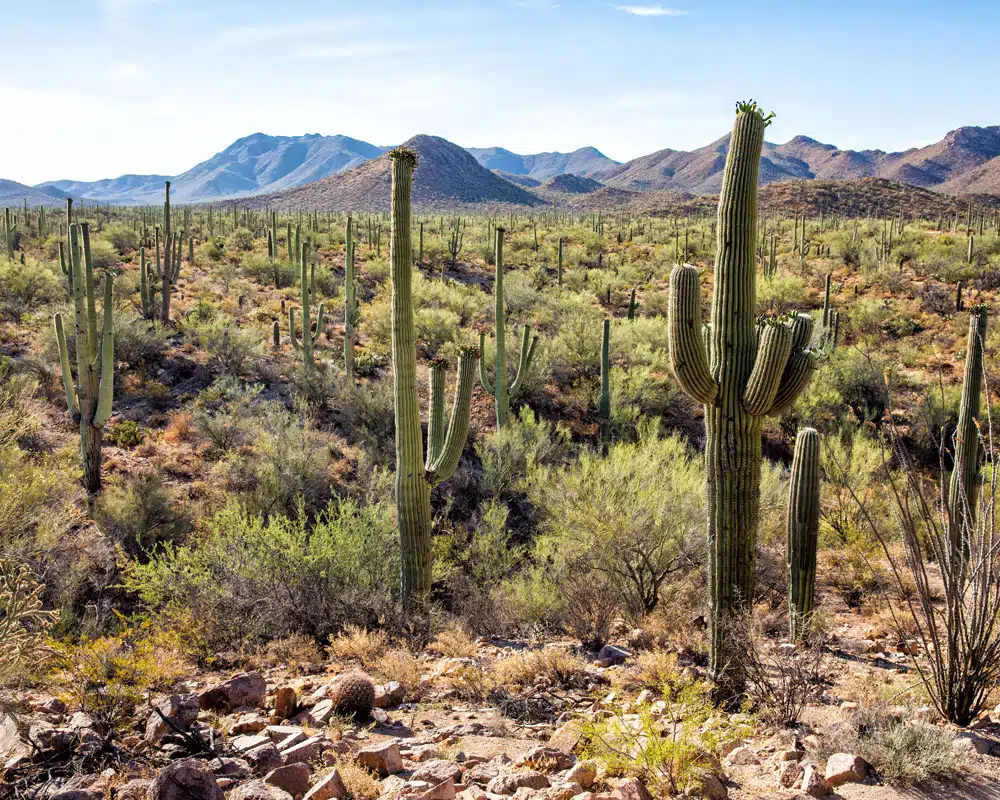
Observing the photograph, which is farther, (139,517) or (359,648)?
(139,517)

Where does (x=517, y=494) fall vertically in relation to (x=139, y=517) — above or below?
below

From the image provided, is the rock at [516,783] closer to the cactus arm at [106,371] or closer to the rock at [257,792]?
the rock at [257,792]

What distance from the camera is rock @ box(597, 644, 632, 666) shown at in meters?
7.38

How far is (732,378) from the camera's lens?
6430 millimetres

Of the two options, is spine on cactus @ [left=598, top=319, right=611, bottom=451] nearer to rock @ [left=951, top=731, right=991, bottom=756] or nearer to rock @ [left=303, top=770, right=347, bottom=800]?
rock @ [left=951, top=731, right=991, bottom=756]

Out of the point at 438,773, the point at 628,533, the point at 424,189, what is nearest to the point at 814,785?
the point at 438,773

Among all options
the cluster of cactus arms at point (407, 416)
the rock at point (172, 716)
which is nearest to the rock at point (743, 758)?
the rock at point (172, 716)

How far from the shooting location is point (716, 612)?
6.54m

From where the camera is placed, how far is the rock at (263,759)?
461 centimetres

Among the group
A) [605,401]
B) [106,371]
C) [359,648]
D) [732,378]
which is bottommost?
[359,648]

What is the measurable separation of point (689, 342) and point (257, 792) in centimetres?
483

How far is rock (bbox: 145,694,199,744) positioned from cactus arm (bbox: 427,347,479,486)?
182 inches

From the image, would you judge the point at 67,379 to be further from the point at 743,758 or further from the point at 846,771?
the point at 846,771

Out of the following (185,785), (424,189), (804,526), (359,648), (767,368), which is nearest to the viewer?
(185,785)
